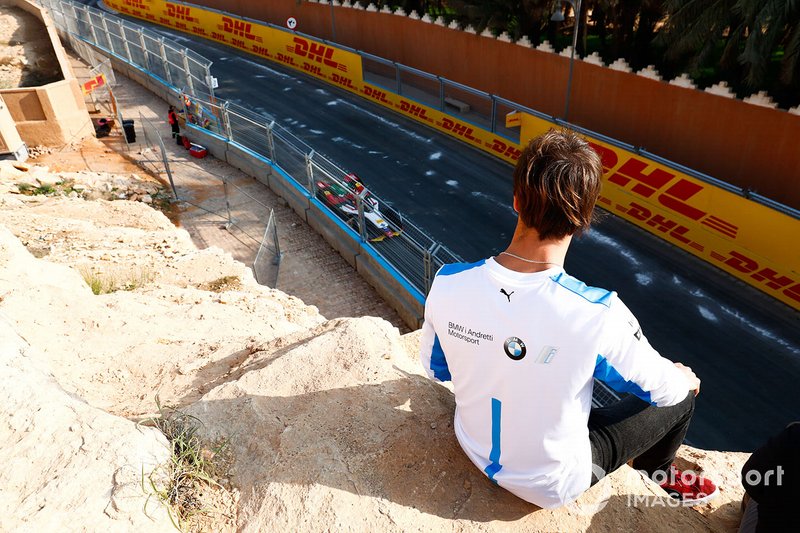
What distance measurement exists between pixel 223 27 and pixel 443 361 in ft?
109

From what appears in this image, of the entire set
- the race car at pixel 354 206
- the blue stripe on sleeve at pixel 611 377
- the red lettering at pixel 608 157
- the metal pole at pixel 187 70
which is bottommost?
the race car at pixel 354 206

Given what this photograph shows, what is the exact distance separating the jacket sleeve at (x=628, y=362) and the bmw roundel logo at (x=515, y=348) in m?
0.35

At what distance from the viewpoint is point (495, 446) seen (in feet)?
9.88

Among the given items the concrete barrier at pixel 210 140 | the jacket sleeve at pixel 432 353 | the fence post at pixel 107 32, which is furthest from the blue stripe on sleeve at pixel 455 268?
the fence post at pixel 107 32

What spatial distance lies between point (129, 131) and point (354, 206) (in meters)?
11.1

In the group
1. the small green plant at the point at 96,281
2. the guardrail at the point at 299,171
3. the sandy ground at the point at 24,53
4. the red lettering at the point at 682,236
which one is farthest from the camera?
the sandy ground at the point at 24,53

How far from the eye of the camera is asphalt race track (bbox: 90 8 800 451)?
10.1 m

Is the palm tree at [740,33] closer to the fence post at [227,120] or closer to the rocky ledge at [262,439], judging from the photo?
the rocky ledge at [262,439]

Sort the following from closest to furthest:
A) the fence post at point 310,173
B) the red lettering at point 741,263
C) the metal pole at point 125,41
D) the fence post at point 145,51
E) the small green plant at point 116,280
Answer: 1. the small green plant at point 116,280
2. the red lettering at point 741,263
3. the fence post at point 310,173
4. the fence post at point 145,51
5. the metal pole at point 125,41

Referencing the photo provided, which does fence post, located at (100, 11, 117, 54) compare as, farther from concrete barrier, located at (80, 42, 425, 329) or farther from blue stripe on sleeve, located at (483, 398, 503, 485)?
blue stripe on sleeve, located at (483, 398, 503, 485)

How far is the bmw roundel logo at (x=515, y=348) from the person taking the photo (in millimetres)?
2648

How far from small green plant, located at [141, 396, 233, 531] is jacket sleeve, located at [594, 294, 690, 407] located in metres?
2.28

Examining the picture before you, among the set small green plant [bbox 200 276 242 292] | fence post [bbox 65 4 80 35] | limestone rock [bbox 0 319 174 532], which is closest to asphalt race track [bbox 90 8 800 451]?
small green plant [bbox 200 276 242 292]

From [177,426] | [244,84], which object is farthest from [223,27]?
[177,426]
